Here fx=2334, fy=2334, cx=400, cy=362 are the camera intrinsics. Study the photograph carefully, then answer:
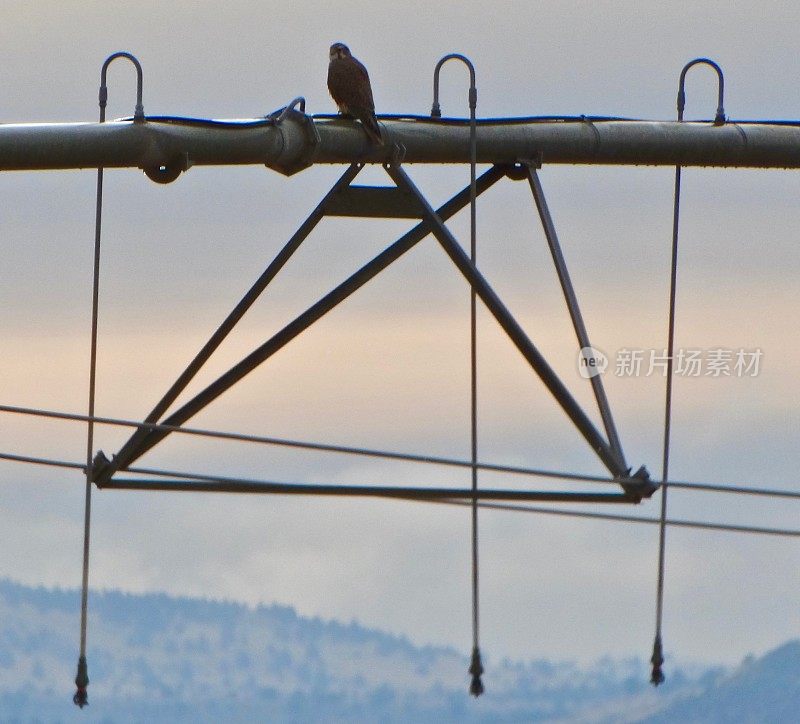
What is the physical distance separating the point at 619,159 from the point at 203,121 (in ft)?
17.8

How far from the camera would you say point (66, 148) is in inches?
832

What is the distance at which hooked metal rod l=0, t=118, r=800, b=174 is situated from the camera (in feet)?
69.6

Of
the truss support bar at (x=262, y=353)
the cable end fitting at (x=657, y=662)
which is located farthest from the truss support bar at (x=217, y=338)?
the cable end fitting at (x=657, y=662)

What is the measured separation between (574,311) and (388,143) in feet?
8.54

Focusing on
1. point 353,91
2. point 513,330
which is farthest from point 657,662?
point 353,91

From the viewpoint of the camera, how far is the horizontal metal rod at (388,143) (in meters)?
21.2

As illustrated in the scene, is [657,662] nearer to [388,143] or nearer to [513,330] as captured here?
[513,330]

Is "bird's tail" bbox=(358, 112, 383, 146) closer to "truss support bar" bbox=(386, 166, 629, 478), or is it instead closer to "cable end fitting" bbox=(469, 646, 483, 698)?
"truss support bar" bbox=(386, 166, 629, 478)

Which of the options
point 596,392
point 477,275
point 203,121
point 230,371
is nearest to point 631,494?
point 596,392

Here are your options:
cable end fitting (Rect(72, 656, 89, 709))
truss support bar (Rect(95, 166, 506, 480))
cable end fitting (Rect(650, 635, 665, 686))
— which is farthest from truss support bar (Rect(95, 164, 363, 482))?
cable end fitting (Rect(650, 635, 665, 686))

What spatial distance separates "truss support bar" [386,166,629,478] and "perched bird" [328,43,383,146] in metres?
0.53

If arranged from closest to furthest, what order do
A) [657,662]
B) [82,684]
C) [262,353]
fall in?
1. [82,684]
2. [262,353]
3. [657,662]

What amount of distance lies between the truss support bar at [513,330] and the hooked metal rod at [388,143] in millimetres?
647

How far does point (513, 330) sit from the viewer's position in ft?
79.0
